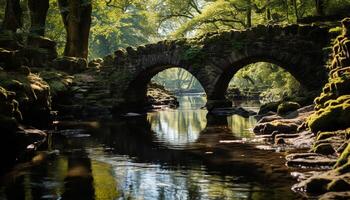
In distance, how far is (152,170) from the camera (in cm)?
1079

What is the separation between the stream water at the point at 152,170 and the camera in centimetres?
852

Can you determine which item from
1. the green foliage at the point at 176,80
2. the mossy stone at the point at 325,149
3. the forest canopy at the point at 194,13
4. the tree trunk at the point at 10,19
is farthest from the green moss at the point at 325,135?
the green foliage at the point at 176,80

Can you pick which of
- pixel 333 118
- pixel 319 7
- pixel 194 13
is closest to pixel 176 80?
pixel 194 13

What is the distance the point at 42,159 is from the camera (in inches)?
477

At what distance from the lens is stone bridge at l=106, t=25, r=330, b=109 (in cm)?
2556

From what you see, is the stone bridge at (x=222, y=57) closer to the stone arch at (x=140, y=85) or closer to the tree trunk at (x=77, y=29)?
the stone arch at (x=140, y=85)

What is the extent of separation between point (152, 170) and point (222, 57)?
1761 centimetres

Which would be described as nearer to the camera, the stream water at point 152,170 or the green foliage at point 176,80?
the stream water at point 152,170

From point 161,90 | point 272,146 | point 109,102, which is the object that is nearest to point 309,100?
point 272,146

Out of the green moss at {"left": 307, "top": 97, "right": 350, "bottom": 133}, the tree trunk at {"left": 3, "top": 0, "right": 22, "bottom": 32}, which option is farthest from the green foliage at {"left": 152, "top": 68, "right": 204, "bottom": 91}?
the green moss at {"left": 307, "top": 97, "right": 350, "bottom": 133}

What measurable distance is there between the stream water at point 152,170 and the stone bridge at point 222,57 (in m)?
10.3

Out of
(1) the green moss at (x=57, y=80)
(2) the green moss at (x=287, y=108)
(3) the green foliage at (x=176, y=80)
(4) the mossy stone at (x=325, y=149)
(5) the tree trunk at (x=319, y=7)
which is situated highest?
(3) the green foliage at (x=176, y=80)

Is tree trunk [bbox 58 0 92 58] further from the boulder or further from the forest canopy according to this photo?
the boulder

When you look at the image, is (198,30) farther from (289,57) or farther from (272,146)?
(272,146)
